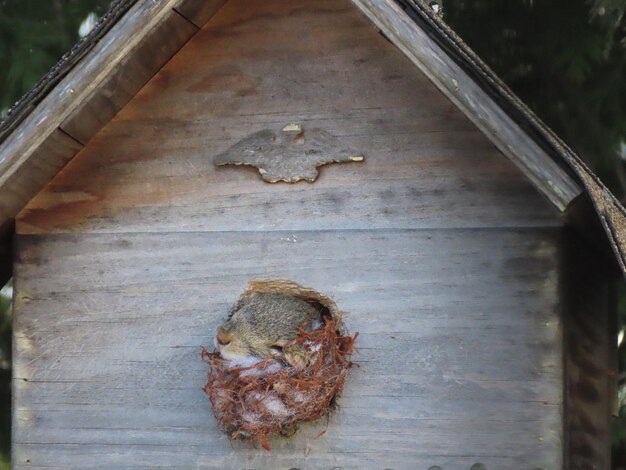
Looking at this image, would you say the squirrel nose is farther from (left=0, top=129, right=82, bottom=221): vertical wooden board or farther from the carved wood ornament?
(left=0, top=129, right=82, bottom=221): vertical wooden board

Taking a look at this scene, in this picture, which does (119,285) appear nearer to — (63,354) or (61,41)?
(63,354)

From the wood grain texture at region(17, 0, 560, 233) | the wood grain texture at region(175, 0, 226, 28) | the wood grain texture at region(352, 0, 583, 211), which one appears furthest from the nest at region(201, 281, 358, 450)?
the wood grain texture at region(175, 0, 226, 28)

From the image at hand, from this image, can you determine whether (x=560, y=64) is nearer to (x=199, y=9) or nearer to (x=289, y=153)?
(x=289, y=153)

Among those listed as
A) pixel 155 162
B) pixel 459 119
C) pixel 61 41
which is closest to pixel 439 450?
pixel 459 119

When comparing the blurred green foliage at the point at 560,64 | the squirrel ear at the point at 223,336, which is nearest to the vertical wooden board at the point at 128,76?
→ the squirrel ear at the point at 223,336

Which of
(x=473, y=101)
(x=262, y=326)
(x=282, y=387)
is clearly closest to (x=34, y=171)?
(x=262, y=326)

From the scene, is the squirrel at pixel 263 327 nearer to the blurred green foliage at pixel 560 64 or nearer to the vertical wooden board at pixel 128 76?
the vertical wooden board at pixel 128 76

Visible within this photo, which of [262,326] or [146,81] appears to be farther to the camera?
[146,81]
